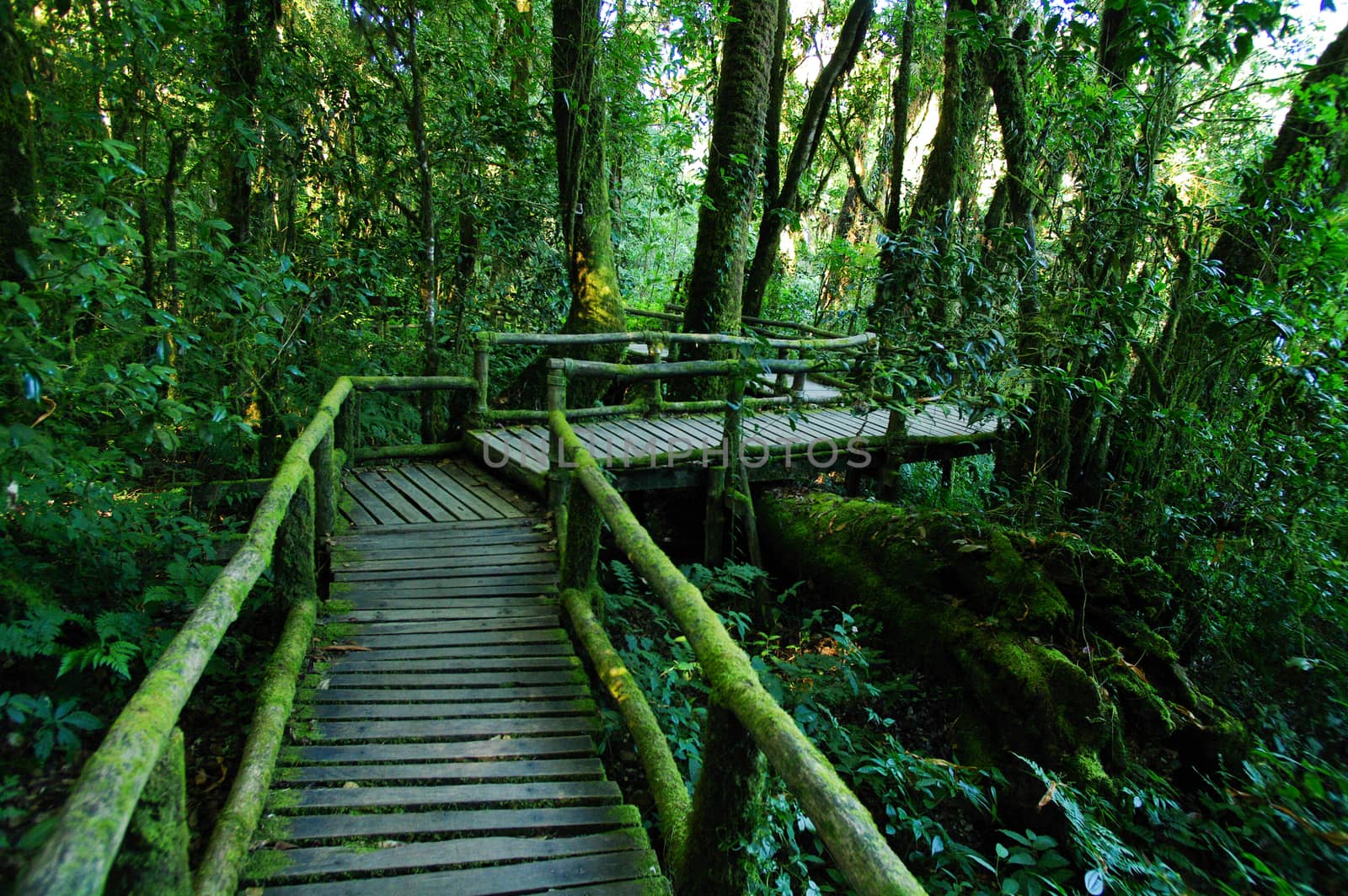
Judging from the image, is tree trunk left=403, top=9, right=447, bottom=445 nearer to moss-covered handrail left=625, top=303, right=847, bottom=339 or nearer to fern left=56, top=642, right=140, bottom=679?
moss-covered handrail left=625, top=303, right=847, bottom=339

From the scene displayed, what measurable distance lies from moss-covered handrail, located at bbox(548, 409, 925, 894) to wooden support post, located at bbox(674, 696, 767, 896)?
11 cm

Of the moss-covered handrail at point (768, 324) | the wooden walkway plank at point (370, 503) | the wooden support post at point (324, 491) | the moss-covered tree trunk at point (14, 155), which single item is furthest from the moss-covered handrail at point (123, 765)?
the moss-covered handrail at point (768, 324)

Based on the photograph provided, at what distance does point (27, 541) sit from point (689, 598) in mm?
3452

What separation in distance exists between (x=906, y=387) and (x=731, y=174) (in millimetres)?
4410

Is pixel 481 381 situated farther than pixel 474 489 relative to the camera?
Yes

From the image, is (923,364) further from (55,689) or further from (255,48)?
(255,48)

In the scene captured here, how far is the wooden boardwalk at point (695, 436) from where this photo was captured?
21.0 ft

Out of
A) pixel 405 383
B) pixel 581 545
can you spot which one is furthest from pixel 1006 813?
pixel 405 383

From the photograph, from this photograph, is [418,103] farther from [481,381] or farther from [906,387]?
[906,387]

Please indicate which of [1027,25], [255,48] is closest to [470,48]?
[255,48]

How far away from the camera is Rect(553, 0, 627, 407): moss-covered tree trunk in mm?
7082

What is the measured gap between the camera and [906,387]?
5.14 m

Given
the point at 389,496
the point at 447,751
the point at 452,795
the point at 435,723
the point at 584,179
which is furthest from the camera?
the point at 584,179

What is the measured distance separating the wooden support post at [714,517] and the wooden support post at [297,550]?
3497mm
